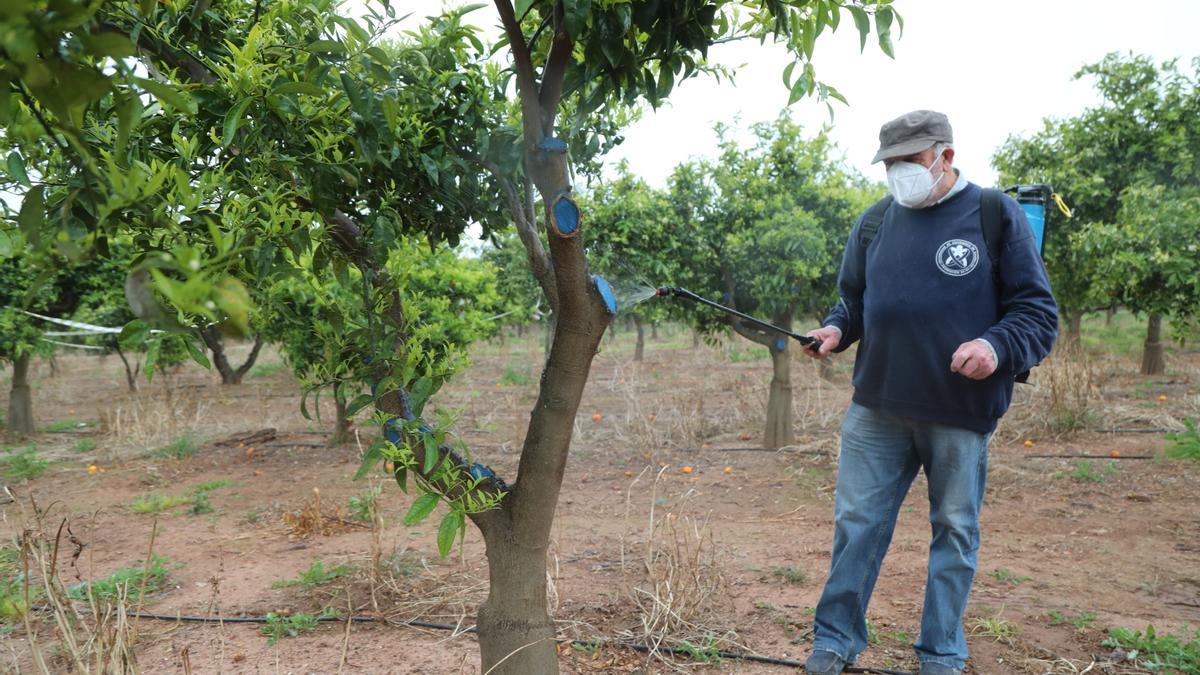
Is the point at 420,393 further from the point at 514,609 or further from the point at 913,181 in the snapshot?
the point at 913,181

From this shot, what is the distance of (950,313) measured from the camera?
97.7 inches

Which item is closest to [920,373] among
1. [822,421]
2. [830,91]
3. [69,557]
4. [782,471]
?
[830,91]

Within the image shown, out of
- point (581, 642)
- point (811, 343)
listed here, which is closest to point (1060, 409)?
point (811, 343)

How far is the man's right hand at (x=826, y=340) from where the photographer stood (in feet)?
9.14

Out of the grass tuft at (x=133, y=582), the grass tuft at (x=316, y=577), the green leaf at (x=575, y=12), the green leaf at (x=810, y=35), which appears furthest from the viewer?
the grass tuft at (x=316, y=577)

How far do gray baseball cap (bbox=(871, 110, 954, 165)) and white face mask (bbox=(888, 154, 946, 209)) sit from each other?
45mm

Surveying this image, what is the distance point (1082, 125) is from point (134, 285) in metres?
12.5

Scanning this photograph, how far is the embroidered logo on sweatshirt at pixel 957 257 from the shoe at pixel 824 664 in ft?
4.25

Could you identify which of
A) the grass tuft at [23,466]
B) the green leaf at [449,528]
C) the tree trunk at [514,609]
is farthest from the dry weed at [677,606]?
the grass tuft at [23,466]

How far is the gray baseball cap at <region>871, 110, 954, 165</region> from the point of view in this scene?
2.55m

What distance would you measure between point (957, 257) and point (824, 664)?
1377mm

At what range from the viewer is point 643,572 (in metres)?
3.62

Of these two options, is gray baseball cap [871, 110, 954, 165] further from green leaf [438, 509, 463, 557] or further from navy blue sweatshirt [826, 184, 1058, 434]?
green leaf [438, 509, 463, 557]

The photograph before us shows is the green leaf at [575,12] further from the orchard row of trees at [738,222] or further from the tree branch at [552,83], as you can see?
the orchard row of trees at [738,222]
